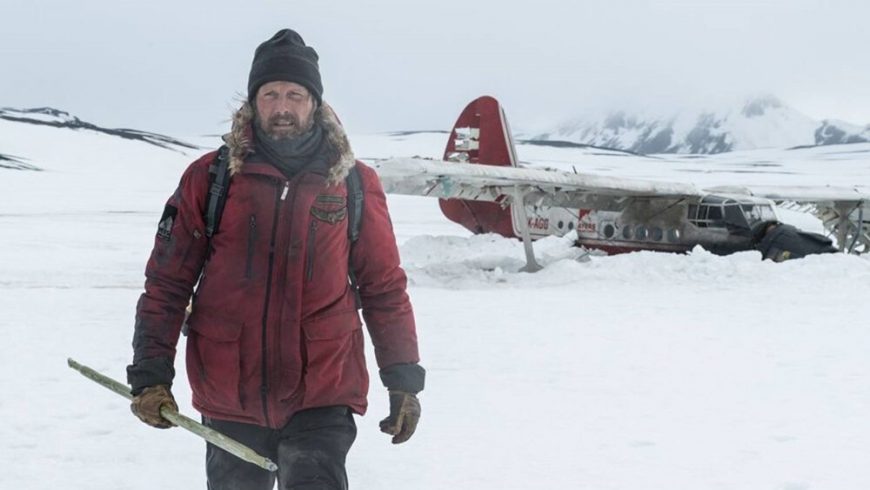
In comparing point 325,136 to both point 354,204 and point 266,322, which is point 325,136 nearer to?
point 354,204

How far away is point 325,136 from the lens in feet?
10.0

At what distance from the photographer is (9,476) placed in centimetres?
480

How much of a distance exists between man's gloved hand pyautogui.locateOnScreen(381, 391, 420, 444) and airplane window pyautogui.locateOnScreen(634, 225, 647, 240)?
15221 millimetres

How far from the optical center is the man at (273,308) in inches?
111

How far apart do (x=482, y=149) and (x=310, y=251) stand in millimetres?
20339

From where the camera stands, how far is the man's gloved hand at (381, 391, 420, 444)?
2.96m

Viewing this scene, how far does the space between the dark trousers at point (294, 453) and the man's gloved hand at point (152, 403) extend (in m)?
0.20

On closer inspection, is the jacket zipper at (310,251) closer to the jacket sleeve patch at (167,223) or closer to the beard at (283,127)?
the beard at (283,127)

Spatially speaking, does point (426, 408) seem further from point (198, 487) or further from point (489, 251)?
point (489, 251)

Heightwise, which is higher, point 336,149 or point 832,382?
point 336,149

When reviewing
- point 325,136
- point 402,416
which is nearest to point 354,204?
point 325,136

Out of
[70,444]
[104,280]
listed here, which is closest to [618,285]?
[104,280]

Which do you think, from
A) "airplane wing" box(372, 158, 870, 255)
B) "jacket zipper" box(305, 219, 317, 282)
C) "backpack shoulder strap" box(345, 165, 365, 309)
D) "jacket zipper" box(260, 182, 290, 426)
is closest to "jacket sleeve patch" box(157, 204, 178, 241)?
"jacket zipper" box(260, 182, 290, 426)

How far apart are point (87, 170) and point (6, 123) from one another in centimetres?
2843
